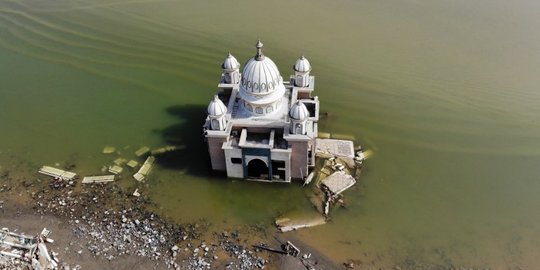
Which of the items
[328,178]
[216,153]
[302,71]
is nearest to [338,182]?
[328,178]

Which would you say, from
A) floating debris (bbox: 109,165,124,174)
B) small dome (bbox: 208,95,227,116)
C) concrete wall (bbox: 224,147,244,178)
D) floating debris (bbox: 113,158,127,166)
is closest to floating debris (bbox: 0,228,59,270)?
floating debris (bbox: 109,165,124,174)

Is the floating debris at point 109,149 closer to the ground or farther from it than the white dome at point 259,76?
closer to the ground

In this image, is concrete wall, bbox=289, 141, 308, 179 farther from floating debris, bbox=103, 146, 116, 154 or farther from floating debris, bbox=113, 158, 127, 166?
floating debris, bbox=103, 146, 116, 154

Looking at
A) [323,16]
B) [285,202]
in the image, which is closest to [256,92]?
[285,202]

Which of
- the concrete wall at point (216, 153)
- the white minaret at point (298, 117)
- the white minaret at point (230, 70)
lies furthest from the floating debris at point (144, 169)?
the white minaret at point (298, 117)

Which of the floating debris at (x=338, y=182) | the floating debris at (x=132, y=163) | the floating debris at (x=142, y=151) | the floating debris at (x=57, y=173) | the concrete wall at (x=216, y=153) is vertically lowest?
the floating debris at (x=338, y=182)

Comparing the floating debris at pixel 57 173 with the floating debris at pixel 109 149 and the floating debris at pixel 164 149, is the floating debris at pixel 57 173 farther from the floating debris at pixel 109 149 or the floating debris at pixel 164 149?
the floating debris at pixel 164 149

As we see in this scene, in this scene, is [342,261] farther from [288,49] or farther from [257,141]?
[288,49]
